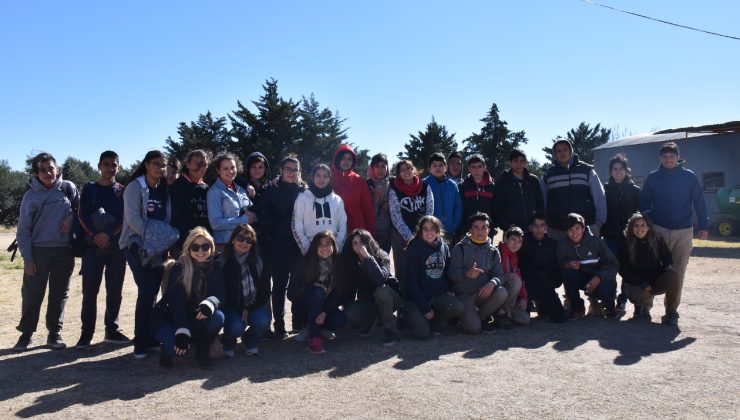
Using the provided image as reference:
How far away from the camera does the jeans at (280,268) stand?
5.79 meters

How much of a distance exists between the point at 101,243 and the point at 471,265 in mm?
3702

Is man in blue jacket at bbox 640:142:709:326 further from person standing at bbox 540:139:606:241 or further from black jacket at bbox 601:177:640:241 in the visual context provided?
person standing at bbox 540:139:606:241

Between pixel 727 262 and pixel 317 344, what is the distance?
10.8 metres

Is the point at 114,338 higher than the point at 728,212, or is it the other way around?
the point at 728,212

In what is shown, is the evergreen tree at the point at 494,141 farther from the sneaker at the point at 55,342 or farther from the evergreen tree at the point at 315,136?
the sneaker at the point at 55,342

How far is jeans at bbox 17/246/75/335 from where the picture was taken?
5.46 m

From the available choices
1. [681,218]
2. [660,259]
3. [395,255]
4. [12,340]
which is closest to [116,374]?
[12,340]

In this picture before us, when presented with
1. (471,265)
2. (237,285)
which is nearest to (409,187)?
(471,265)

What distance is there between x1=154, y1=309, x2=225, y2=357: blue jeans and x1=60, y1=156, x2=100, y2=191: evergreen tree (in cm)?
3705

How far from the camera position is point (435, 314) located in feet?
19.0

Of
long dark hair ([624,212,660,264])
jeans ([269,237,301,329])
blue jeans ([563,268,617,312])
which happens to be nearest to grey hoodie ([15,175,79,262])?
jeans ([269,237,301,329])

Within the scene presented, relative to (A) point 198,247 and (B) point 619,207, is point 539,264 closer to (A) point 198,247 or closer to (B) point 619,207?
(B) point 619,207

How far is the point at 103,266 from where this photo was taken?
553 cm

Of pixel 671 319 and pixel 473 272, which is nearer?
pixel 473 272
